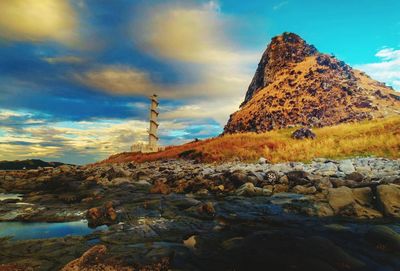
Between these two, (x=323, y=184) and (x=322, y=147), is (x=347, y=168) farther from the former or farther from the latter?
(x=322, y=147)

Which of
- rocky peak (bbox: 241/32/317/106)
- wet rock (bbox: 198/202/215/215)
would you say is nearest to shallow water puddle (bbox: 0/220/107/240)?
wet rock (bbox: 198/202/215/215)

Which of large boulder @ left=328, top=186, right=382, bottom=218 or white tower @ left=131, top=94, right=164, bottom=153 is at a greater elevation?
white tower @ left=131, top=94, right=164, bottom=153

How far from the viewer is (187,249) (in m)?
5.88

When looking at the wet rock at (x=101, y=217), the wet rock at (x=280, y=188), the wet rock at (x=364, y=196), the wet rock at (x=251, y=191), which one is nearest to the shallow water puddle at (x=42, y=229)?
the wet rock at (x=101, y=217)

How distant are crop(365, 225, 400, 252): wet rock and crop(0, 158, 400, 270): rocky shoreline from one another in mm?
18

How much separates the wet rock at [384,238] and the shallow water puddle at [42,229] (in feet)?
18.6

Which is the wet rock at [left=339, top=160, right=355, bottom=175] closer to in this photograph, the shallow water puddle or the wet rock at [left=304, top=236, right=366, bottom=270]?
the wet rock at [left=304, top=236, right=366, bottom=270]

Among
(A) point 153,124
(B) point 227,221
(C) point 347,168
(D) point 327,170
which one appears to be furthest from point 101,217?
(A) point 153,124

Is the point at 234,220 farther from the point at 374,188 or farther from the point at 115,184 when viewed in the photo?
the point at 115,184

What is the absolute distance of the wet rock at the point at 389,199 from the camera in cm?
831

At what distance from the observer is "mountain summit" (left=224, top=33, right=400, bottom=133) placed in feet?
138

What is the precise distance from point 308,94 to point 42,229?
43.1m

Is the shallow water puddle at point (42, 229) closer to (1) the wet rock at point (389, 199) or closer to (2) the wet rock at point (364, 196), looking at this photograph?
(2) the wet rock at point (364, 196)

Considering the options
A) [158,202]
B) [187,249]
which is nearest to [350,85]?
[158,202]
